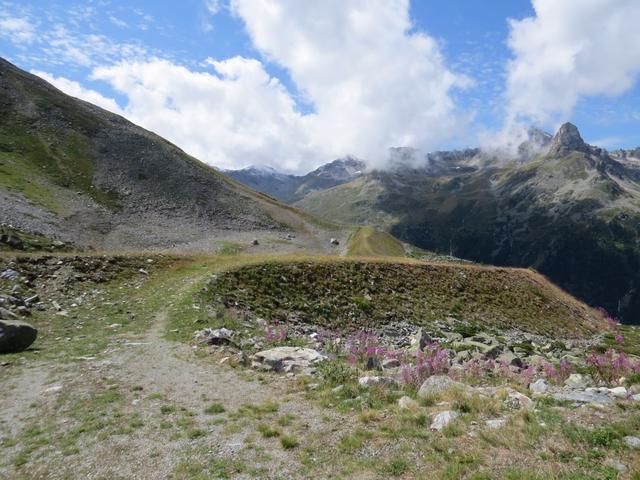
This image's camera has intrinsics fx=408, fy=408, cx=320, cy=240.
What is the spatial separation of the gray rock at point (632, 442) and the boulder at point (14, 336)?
24.8 meters

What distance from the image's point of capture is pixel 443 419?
11242 mm

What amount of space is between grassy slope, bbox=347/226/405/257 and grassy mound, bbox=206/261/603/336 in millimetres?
27691

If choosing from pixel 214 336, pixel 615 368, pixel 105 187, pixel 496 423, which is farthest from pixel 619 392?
pixel 105 187

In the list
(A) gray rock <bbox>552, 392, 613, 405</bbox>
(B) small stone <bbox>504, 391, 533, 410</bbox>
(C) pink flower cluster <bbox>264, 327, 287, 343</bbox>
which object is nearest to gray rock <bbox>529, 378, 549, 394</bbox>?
(A) gray rock <bbox>552, 392, 613, 405</bbox>

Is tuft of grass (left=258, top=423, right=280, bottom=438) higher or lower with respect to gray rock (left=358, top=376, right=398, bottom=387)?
lower

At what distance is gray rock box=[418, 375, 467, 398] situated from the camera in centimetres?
1329

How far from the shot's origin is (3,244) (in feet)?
131

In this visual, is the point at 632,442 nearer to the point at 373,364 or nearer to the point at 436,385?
the point at 436,385

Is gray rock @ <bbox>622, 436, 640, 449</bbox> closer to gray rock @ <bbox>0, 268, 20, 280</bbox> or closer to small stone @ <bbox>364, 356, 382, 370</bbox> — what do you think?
small stone @ <bbox>364, 356, 382, 370</bbox>

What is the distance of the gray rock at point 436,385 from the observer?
13.3m

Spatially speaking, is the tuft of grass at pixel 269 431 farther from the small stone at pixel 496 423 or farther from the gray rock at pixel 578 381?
the gray rock at pixel 578 381

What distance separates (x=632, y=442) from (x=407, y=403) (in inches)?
222

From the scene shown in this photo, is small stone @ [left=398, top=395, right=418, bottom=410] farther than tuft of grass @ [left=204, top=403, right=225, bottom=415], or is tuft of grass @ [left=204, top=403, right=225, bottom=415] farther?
tuft of grass @ [left=204, top=403, right=225, bottom=415]

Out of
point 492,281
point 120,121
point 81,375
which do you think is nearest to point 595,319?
point 492,281
